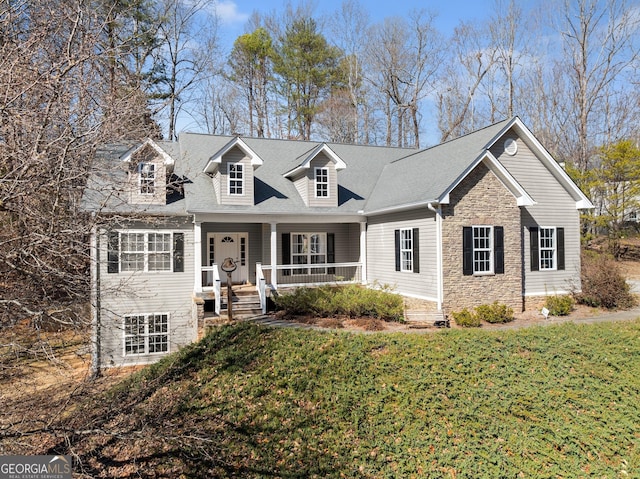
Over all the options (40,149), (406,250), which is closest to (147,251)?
(40,149)

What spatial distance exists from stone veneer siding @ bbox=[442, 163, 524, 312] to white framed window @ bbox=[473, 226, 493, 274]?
0.22 meters

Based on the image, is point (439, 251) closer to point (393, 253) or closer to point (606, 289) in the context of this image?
point (393, 253)

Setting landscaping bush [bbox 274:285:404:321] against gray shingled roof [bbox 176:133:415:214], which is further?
gray shingled roof [bbox 176:133:415:214]

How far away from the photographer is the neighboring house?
13.2m

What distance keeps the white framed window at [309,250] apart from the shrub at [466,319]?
248 inches

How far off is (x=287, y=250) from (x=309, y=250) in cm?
98

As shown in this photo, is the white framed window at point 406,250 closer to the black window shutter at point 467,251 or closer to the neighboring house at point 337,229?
the neighboring house at point 337,229

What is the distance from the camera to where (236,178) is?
15266 millimetres

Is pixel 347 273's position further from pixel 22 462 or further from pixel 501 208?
pixel 22 462

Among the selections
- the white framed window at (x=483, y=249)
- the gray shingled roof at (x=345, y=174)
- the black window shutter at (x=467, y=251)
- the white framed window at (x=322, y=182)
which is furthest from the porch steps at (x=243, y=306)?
the white framed window at (x=483, y=249)

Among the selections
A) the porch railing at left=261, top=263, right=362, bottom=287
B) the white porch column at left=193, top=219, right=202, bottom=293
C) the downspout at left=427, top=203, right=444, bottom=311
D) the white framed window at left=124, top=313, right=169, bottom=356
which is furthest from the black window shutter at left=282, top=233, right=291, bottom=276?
the downspout at left=427, top=203, right=444, bottom=311

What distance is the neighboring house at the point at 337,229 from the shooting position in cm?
1323

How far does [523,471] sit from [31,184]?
8.20 m

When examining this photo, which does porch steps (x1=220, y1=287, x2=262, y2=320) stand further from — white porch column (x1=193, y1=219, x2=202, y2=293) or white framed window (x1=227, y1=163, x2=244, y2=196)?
white framed window (x1=227, y1=163, x2=244, y2=196)
